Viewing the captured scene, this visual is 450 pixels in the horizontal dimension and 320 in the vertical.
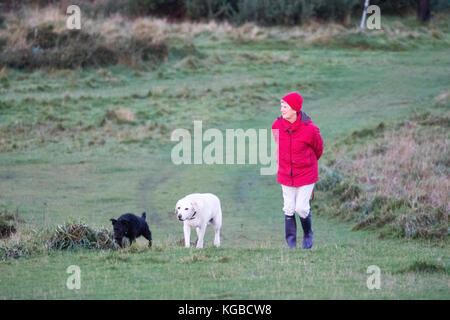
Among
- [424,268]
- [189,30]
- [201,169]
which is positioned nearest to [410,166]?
[201,169]

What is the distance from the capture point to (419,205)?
1337 centimetres

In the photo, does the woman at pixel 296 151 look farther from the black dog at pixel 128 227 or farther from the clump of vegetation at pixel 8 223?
the clump of vegetation at pixel 8 223

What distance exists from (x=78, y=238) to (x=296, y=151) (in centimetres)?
335

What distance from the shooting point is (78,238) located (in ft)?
31.9

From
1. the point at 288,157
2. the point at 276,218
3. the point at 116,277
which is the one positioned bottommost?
the point at 276,218

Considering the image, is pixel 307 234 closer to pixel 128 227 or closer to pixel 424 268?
pixel 424 268

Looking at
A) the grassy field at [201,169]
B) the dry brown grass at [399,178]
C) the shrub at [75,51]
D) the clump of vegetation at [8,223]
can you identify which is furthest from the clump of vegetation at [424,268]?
the shrub at [75,51]

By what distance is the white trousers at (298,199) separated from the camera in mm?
9320

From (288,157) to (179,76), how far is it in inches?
829

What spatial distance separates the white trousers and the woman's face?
0.96m

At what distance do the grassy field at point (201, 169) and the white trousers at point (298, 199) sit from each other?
1.89 ft

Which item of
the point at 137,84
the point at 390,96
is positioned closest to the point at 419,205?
the point at 390,96
